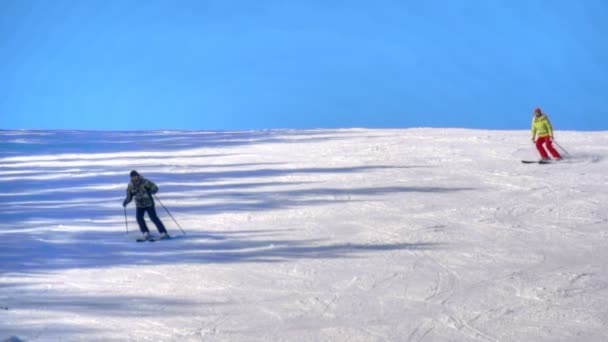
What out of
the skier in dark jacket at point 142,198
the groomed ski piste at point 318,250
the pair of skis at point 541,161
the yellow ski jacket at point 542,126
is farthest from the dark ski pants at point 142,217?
the pair of skis at point 541,161

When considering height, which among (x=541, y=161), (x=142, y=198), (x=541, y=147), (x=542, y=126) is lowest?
(x=142, y=198)

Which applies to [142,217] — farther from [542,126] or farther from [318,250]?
[542,126]

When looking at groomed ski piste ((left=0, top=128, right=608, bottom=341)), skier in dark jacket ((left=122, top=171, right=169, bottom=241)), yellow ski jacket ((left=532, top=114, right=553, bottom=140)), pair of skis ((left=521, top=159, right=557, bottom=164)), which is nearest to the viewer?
groomed ski piste ((left=0, top=128, right=608, bottom=341))

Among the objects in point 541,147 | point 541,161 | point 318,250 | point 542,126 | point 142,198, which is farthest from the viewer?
point 541,147

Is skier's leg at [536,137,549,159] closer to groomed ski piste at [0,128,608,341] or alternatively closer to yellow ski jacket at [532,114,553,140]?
yellow ski jacket at [532,114,553,140]

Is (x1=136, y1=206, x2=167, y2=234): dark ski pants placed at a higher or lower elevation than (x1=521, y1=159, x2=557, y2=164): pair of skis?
lower

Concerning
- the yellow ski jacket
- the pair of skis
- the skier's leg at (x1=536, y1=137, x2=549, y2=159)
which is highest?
the yellow ski jacket

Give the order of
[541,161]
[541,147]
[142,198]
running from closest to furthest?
[142,198] → [541,161] → [541,147]

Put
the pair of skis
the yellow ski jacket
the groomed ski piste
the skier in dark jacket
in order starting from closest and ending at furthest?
the groomed ski piste, the skier in dark jacket, the yellow ski jacket, the pair of skis

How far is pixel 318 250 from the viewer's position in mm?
14219

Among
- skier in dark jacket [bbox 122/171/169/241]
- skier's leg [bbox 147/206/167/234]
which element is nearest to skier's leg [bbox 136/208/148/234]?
skier in dark jacket [bbox 122/171/169/241]

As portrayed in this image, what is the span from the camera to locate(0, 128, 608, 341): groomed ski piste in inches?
390

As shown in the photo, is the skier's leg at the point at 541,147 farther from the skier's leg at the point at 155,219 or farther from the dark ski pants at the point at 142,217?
the dark ski pants at the point at 142,217

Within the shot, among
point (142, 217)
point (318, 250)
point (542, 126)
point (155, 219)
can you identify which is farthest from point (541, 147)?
point (142, 217)
